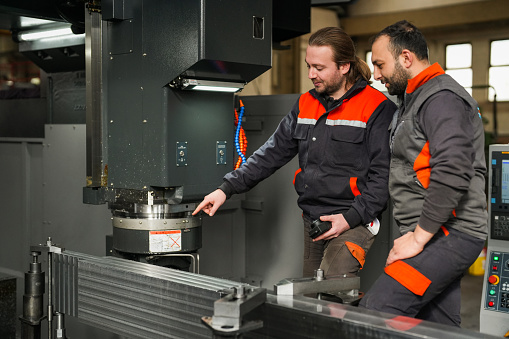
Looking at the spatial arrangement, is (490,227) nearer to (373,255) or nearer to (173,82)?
(373,255)

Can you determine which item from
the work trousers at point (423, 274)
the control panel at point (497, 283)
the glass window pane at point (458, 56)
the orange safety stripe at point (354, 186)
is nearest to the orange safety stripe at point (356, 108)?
the orange safety stripe at point (354, 186)

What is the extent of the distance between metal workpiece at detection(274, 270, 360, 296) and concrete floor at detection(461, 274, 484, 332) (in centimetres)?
277

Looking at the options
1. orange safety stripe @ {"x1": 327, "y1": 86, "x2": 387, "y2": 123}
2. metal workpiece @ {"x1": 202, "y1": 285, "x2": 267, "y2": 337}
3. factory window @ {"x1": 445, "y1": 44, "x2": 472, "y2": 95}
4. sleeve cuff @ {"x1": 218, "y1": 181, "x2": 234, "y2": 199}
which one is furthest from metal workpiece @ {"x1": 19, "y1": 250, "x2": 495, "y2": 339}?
factory window @ {"x1": 445, "y1": 44, "x2": 472, "y2": 95}

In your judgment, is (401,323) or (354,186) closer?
(401,323)

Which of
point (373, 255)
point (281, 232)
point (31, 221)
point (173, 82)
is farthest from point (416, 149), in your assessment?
point (31, 221)

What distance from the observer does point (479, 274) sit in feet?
18.2

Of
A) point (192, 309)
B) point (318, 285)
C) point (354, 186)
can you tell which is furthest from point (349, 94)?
point (192, 309)

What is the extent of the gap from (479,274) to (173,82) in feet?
14.5

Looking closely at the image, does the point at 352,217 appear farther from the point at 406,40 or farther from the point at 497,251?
the point at 497,251

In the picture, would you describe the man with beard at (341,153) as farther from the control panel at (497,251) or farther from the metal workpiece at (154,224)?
the control panel at (497,251)

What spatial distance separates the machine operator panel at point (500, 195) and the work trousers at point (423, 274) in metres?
0.78

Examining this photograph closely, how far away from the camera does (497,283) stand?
7.34 feet

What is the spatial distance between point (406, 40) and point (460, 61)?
8093mm

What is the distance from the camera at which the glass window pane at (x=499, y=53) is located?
8672 millimetres
